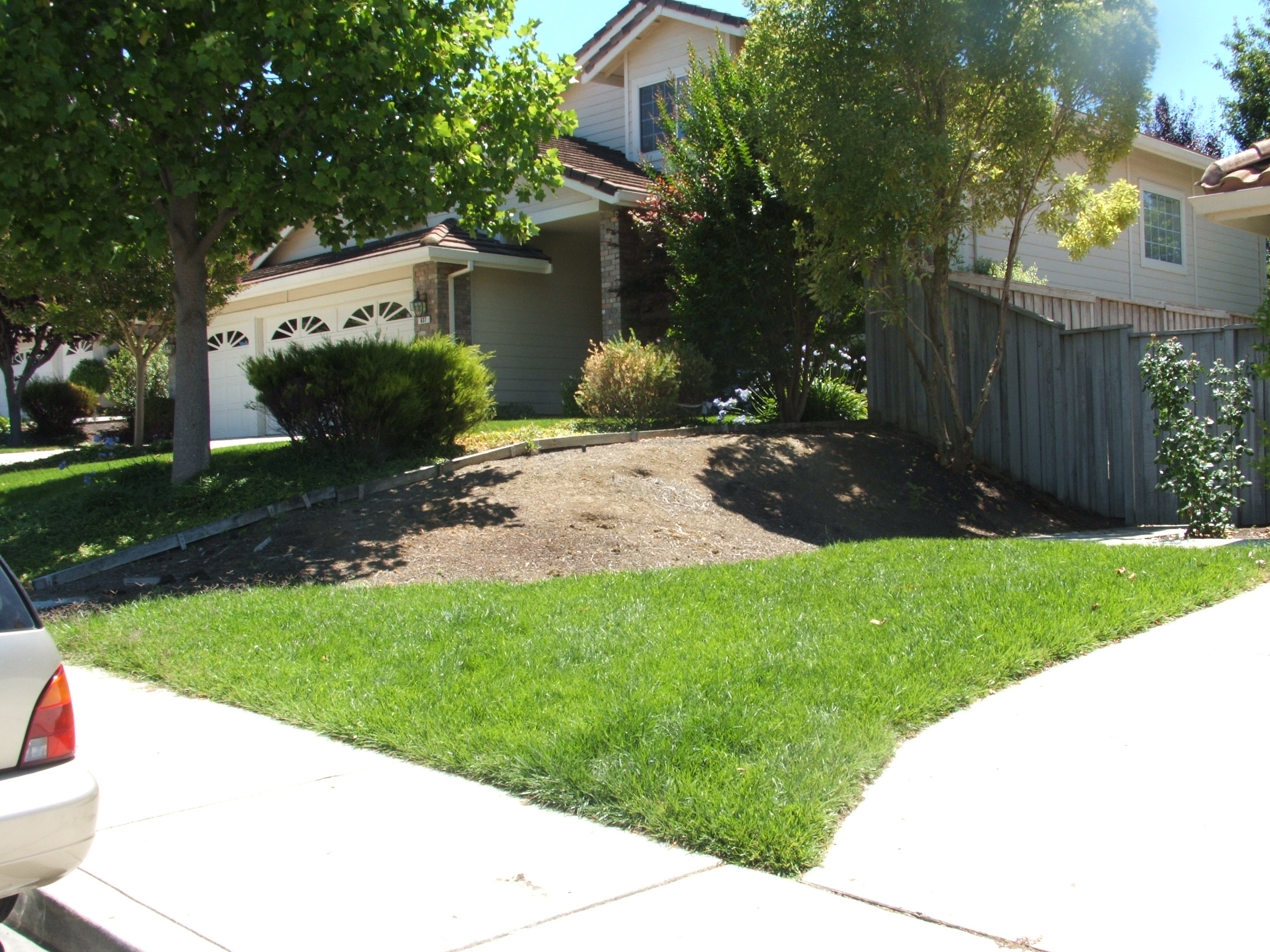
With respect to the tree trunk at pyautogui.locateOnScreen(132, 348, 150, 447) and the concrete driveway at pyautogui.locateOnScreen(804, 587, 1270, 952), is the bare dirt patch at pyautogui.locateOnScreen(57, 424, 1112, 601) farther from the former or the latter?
the tree trunk at pyautogui.locateOnScreen(132, 348, 150, 447)

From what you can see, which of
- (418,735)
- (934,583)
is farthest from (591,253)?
(418,735)

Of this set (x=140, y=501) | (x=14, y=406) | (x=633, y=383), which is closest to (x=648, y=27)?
(x=633, y=383)

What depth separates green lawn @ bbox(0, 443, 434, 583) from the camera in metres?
10.0

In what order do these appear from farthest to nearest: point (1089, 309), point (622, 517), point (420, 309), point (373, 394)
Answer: point (420, 309) → point (1089, 309) → point (373, 394) → point (622, 517)

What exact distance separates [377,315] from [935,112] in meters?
11.6

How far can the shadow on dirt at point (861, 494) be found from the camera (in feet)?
35.8

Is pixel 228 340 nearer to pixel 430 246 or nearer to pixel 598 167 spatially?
pixel 430 246

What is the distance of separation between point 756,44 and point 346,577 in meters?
7.52

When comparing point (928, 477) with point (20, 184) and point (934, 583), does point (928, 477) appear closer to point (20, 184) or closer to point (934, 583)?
point (934, 583)

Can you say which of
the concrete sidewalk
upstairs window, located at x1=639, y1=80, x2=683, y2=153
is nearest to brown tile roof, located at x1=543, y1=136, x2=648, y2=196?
upstairs window, located at x1=639, y1=80, x2=683, y2=153

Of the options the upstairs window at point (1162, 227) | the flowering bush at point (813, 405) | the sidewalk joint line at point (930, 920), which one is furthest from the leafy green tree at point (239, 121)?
the upstairs window at point (1162, 227)

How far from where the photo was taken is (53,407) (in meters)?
25.4

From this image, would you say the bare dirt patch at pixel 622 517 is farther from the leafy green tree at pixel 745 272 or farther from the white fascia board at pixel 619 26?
the white fascia board at pixel 619 26

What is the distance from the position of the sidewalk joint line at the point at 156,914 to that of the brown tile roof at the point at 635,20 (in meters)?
17.4
